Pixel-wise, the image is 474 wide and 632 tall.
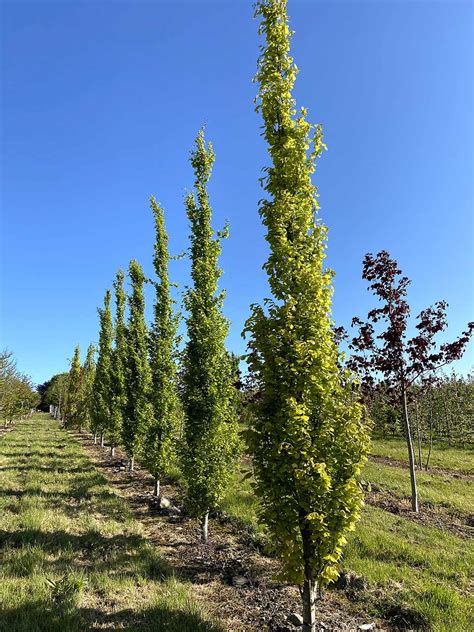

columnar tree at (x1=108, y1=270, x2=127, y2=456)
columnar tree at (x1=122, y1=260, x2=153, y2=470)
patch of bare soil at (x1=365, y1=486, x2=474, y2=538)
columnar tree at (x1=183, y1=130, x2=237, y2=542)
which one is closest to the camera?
columnar tree at (x1=183, y1=130, x2=237, y2=542)

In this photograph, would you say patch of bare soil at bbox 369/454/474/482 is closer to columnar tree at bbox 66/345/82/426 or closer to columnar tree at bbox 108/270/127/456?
columnar tree at bbox 108/270/127/456

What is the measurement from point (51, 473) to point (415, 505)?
15.7m

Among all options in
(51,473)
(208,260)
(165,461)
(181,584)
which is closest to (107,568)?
(181,584)

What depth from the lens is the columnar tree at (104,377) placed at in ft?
89.8

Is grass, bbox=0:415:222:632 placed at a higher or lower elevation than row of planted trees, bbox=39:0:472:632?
lower

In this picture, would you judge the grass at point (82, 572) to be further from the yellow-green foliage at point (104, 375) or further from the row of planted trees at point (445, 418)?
the row of planted trees at point (445, 418)

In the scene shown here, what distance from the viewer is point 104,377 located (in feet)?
96.4

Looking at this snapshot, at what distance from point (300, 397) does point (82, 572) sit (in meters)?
5.78

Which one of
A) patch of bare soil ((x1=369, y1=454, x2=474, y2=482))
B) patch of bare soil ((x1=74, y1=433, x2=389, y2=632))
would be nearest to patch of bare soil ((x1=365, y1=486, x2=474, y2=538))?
patch of bare soil ((x1=74, y1=433, x2=389, y2=632))

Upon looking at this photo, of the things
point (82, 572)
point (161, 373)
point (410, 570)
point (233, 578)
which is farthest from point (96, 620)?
point (161, 373)

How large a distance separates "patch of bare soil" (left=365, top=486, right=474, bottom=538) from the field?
0.21ft

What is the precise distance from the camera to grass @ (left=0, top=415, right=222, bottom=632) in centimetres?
580

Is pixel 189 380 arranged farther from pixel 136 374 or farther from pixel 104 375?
pixel 104 375

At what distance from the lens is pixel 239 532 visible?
35.2ft
